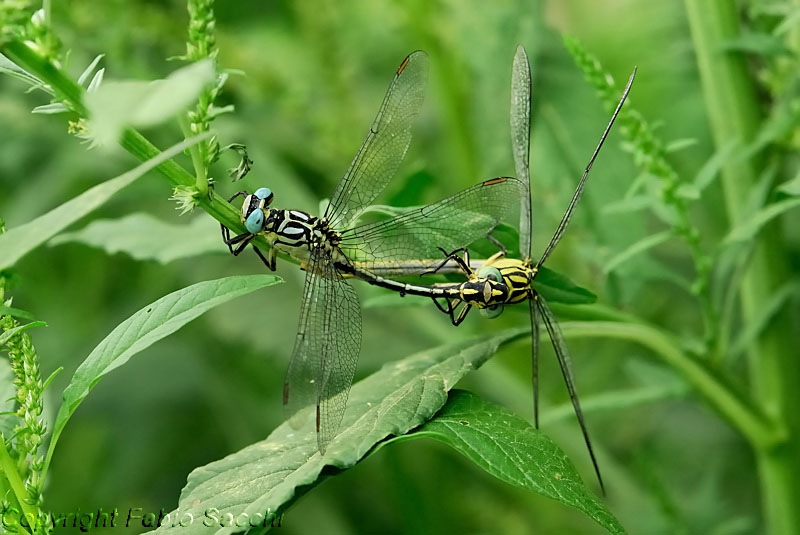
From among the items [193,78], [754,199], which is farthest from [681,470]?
[193,78]

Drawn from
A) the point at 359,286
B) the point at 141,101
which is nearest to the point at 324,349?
the point at 141,101

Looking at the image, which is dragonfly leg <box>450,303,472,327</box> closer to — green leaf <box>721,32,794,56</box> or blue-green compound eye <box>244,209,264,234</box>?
blue-green compound eye <box>244,209,264,234</box>

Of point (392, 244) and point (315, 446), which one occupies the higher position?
point (392, 244)

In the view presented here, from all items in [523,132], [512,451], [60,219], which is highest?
[523,132]

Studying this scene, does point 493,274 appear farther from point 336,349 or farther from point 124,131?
point 124,131

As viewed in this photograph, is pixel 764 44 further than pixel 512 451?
Yes

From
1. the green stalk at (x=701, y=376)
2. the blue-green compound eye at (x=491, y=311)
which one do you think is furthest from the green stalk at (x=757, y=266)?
the blue-green compound eye at (x=491, y=311)

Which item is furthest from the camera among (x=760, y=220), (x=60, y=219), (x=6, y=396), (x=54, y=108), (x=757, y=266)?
(x=757, y=266)

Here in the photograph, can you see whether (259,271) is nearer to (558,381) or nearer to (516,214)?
(558,381)
